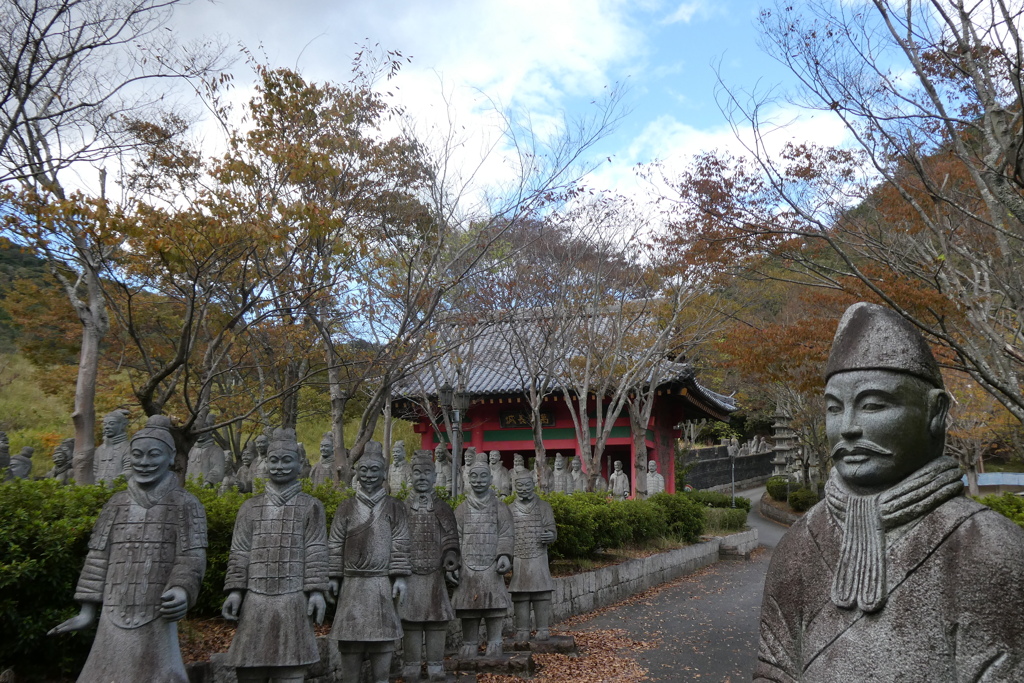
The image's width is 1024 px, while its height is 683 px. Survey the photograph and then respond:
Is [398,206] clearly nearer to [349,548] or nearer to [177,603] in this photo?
[349,548]

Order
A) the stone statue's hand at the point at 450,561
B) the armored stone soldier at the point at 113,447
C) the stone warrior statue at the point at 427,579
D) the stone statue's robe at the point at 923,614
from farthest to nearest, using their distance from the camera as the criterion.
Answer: the armored stone soldier at the point at 113,447 → the stone statue's hand at the point at 450,561 → the stone warrior statue at the point at 427,579 → the stone statue's robe at the point at 923,614

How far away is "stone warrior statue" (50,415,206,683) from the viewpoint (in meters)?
4.38

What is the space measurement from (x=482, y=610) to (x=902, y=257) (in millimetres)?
6485

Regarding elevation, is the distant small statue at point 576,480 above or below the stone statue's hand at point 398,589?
above

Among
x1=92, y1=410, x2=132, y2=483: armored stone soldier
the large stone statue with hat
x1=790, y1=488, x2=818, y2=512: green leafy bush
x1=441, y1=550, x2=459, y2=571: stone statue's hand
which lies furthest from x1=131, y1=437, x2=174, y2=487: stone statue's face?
x1=790, y1=488, x2=818, y2=512: green leafy bush

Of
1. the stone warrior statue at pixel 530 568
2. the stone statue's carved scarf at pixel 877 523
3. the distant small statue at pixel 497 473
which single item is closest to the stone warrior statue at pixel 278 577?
the stone statue's carved scarf at pixel 877 523

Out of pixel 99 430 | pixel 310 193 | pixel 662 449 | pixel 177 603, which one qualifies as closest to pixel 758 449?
pixel 662 449

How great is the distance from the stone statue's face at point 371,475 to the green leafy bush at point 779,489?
27.8 meters

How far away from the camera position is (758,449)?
1698 inches

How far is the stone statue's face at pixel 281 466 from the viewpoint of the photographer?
5453 millimetres

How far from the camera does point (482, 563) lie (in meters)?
8.16

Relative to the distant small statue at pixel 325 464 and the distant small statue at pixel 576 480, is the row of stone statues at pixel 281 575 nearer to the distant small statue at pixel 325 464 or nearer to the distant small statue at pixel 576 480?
the distant small statue at pixel 325 464

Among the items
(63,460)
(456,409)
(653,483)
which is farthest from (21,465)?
(653,483)

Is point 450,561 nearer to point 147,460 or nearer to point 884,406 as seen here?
point 147,460
